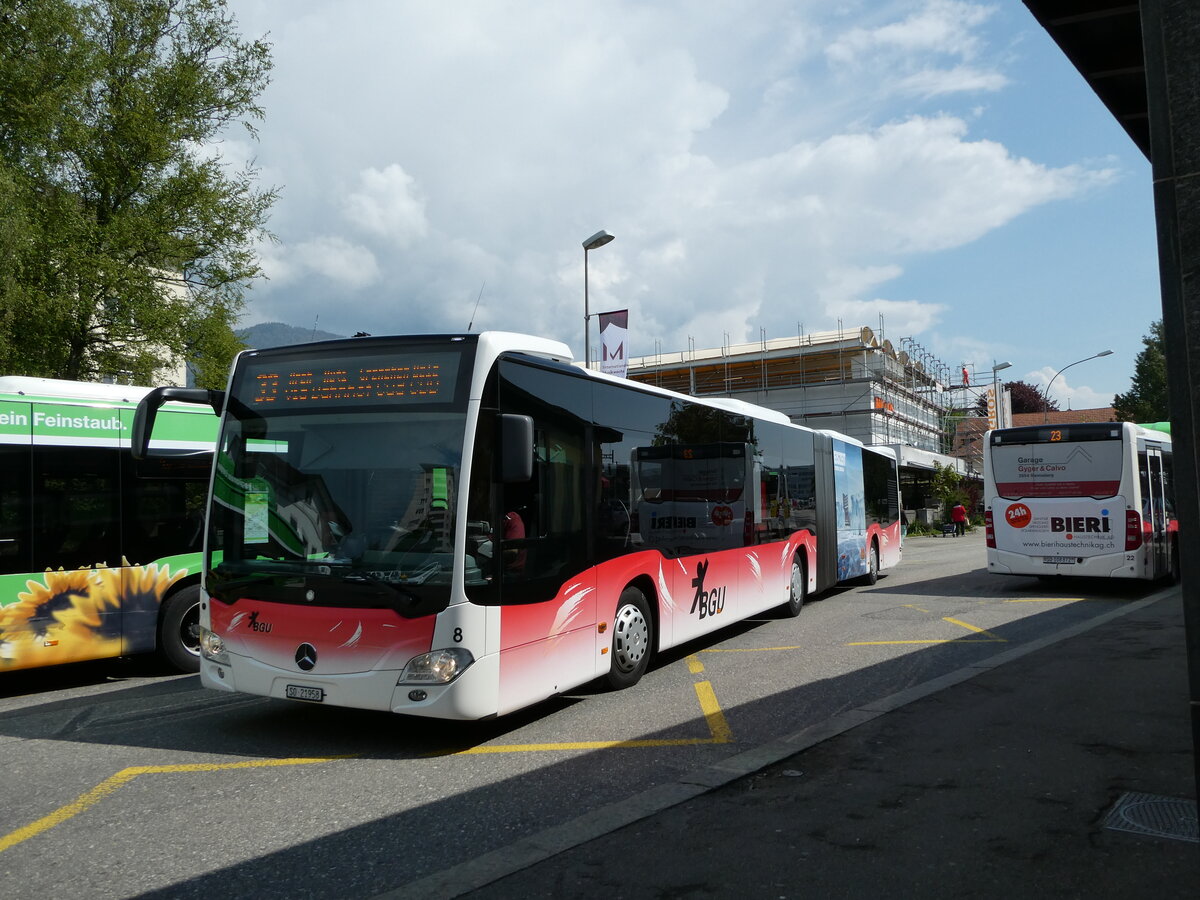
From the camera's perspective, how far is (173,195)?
748 inches

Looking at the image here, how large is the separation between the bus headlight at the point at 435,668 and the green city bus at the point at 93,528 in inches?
154

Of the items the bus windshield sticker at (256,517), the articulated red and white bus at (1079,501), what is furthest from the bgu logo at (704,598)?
the articulated red and white bus at (1079,501)

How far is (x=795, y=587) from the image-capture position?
43.7 ft

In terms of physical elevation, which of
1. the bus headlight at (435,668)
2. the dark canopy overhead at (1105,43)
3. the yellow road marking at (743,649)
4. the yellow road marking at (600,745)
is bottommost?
the yellow road marking at (600,745)

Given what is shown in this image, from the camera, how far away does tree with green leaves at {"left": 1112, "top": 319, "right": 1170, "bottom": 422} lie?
7500 cm

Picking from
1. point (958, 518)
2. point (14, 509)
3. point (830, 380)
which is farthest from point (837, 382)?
point (14, 509)

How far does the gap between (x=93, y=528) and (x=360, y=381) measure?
12.8 ft

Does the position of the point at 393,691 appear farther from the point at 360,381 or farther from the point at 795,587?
the point at 795,587

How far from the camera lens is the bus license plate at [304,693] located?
643 cm

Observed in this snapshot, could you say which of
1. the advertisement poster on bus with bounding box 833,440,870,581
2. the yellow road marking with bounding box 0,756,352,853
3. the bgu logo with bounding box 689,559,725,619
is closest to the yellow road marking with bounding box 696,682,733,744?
the bgu logo with bounding box 689,559,725,619

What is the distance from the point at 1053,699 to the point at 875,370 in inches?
1759

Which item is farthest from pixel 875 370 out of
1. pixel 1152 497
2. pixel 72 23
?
pixel 72 23

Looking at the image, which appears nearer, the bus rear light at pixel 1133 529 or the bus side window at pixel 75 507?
the bus side window at pixel 75 507

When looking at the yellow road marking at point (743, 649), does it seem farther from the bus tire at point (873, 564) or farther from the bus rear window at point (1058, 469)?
the bus tire at point (873, 564)
